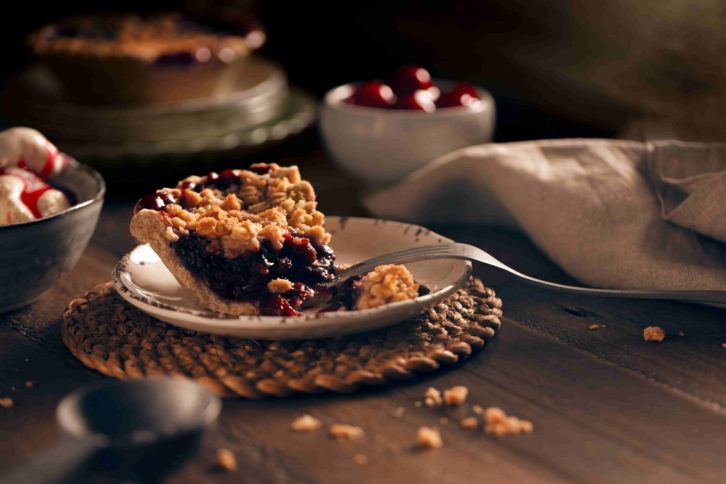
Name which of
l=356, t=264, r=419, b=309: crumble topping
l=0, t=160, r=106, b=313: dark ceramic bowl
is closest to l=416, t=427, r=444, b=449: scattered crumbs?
l=356, t=264, r=419, b=309: crumble topping

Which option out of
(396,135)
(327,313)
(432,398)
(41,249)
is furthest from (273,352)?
(396,135)

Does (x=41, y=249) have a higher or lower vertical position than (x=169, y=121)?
higher

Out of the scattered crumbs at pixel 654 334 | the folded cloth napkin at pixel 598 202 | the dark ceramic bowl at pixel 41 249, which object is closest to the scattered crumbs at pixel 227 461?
the dark ceramic bowl at pixel 41 249

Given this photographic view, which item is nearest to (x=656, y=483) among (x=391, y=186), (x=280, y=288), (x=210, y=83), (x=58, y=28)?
(x=280, y=288)

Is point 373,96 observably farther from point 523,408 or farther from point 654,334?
point 523,408

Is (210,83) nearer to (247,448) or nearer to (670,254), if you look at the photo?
(670,254)

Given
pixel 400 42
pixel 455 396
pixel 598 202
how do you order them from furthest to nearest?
pixel 400 42 < pixel 598 202 < pixel 455 396

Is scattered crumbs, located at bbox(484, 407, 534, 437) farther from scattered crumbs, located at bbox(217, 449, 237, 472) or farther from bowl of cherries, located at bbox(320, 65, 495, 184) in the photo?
bowl of cherries, located at bbox(320, 65, 495, 184)
